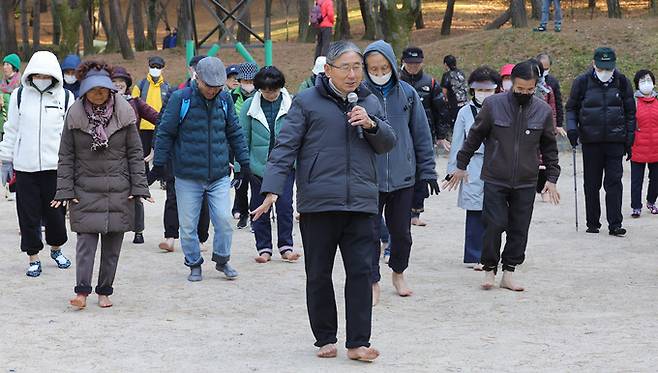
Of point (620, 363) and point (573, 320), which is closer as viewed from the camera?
point (620, 363)

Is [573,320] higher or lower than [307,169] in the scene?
lower

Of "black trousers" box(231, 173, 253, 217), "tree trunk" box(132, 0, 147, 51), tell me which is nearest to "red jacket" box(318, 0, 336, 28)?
"black trousers" box(231, 173, 253, 217)

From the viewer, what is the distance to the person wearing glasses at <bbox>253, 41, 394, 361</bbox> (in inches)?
293

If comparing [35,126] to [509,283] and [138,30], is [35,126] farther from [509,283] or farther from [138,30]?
[138,30]

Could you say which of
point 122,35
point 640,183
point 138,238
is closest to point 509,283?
point 138,238

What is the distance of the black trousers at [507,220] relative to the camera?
33.1 feet

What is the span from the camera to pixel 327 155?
7453 millimetres

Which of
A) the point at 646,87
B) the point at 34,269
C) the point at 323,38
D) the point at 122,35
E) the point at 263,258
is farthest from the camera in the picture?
the point at 122,35

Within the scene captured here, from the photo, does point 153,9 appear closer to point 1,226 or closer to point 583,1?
point 583,1

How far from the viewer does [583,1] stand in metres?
53.4

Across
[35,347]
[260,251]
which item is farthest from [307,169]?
[260,251]

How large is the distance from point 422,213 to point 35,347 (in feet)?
25.4

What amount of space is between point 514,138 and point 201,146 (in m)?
2.49

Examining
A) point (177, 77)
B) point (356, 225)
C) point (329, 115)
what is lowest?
point (177, 77)
